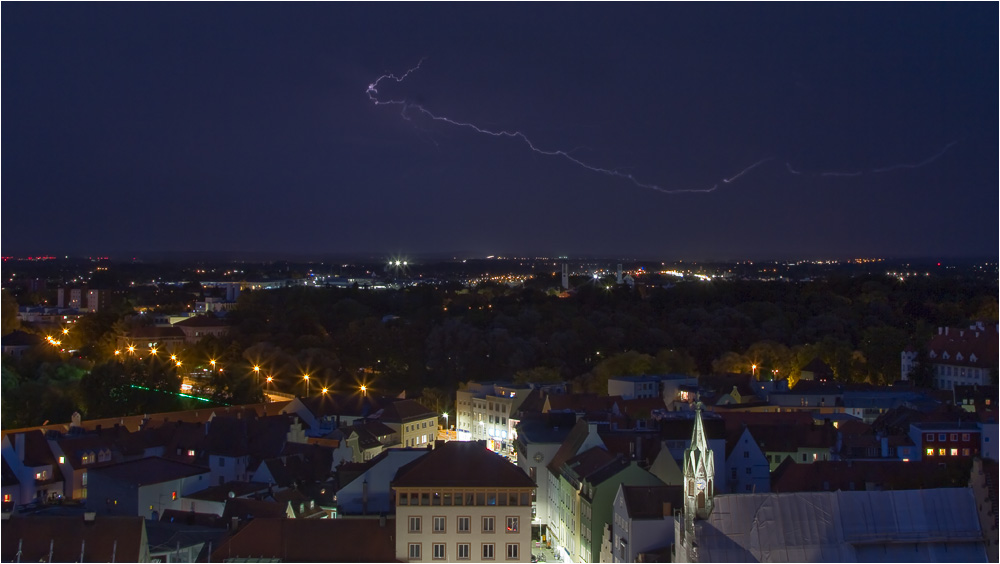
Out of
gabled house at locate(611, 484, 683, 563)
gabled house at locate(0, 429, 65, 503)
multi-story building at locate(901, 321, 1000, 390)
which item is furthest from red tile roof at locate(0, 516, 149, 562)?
multi-story building at locate(901, 321, 1000, 390)

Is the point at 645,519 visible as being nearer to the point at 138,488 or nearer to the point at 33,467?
the point at 138,488

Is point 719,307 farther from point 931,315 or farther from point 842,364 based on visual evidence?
point 842,364

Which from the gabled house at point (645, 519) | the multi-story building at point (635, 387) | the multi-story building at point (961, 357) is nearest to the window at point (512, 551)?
the gabled house at point (645, 519)

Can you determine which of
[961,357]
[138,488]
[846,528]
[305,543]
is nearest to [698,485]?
[846,528]

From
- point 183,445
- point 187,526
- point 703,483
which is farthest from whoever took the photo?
point 183,445

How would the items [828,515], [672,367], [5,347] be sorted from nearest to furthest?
[828,515] → [5,347] → [672,367]

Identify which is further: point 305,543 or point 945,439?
point 945,439

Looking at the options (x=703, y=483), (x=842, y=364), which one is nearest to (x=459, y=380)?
(x=842, y=364)
